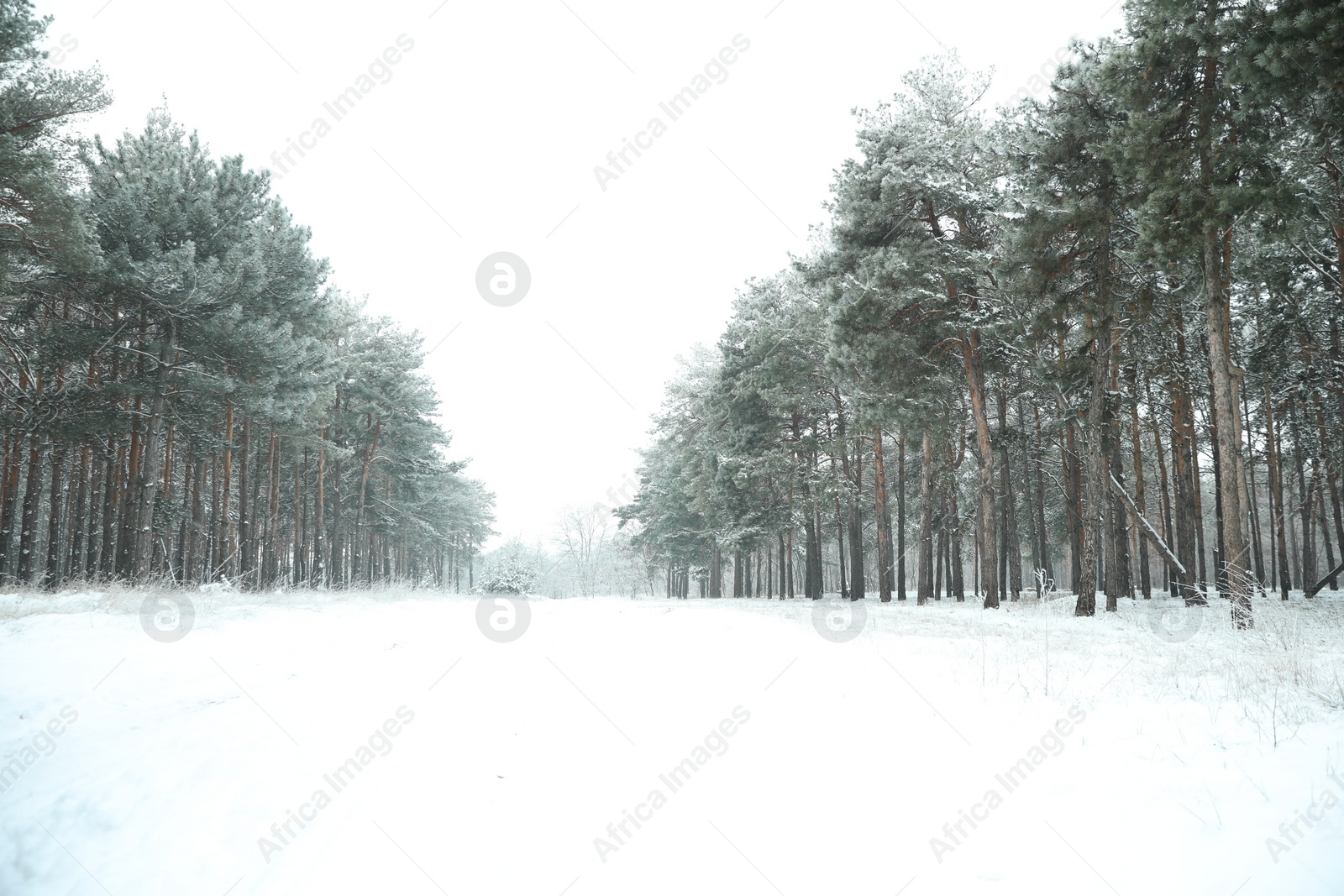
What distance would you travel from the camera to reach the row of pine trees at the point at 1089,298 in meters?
9.55

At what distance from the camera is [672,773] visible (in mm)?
4086

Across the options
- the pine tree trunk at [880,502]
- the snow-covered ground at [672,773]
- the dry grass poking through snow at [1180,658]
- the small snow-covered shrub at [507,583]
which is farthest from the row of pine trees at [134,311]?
the pine tree trunk at [880,502]

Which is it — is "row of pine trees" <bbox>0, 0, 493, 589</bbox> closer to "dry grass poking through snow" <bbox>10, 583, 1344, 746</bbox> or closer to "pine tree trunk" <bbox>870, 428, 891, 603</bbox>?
"dry grass poking through snow" <bbox>10, 583, 1344, 746</bbox>

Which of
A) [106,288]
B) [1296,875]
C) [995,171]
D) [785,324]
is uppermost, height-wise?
[995,171]

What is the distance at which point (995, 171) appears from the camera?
47.1 ft

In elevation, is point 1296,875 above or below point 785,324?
below

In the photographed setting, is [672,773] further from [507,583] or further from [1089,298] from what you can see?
[507,583]

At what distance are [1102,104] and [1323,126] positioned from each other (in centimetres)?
425

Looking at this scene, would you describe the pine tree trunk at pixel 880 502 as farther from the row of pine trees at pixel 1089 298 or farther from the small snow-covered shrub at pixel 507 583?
the small snow-covered shrub at pixel 507 583

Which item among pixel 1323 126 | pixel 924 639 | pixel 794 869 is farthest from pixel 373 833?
pixel 1323 126

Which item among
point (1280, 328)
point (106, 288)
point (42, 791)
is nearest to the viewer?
point (42, 791)

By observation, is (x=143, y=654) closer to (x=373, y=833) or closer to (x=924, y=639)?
(x=373, y=833)

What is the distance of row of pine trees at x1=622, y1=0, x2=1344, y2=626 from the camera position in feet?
31.3

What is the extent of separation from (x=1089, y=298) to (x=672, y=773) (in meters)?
13.4
